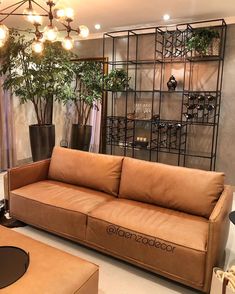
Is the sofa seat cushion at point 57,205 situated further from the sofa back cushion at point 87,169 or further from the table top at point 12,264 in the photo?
the table top at point 12,264

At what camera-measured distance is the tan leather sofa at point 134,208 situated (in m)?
1.86

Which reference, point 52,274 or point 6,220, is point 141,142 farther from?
point 52,274

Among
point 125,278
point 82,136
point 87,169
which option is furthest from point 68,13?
point 82,136

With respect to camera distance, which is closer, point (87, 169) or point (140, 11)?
point (87, 169)

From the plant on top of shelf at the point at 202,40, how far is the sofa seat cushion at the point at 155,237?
248cm

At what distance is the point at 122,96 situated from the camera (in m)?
4.81

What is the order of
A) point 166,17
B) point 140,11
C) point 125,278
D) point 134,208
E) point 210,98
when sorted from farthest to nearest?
point 210,98 → point 166,17 → point 140,11 → point 134,208 → point 125,278

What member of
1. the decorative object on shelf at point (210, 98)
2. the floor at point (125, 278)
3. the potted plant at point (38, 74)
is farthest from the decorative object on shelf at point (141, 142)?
the floor at point (125, 278)

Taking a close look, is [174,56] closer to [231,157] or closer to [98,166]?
[231,157]

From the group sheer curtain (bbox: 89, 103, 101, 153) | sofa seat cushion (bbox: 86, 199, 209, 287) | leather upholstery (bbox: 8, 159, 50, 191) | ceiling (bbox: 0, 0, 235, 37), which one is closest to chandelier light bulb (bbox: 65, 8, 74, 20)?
ceiling (bbox: 0, 0, 235, 37)

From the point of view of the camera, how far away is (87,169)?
285 centimetres

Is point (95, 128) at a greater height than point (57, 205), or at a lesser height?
greater

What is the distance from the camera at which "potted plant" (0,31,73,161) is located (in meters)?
3.90

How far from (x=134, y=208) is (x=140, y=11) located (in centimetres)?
266
